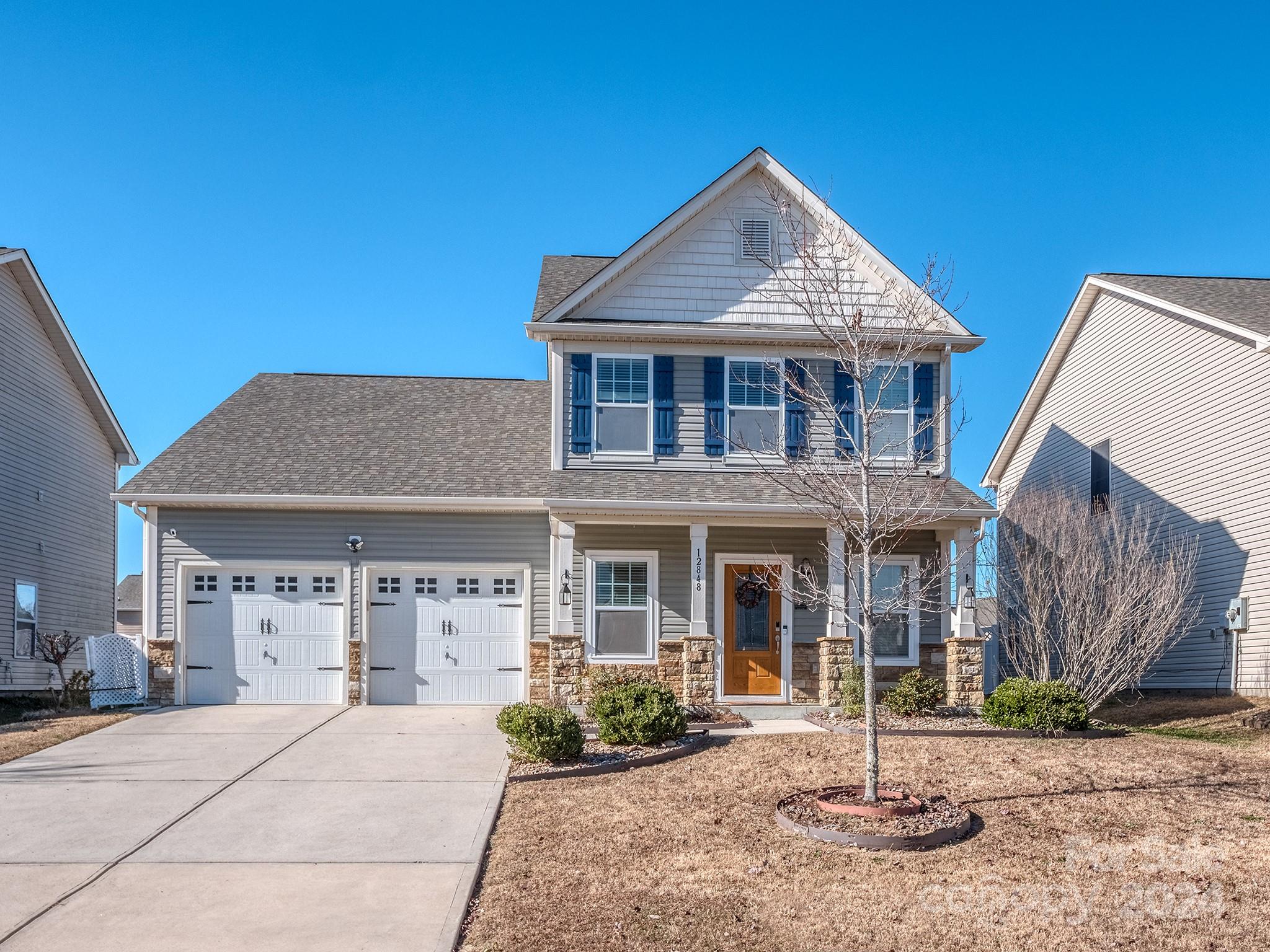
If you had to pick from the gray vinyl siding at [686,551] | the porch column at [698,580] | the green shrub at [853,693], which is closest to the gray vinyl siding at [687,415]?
the gray vinyl siding at [686,551]

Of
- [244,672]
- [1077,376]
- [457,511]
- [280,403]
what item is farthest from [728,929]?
[1077,376]

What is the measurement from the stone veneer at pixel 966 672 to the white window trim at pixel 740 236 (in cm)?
608

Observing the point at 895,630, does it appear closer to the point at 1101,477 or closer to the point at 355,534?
the point at 1101,477

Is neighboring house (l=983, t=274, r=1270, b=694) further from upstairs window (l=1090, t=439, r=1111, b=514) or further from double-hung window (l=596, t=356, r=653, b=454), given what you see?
double-hung window (l=596, t=356, r=653, b=454)

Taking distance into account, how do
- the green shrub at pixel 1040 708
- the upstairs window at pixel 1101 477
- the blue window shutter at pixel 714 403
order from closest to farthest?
the green shrub at pixel 1040 708 → the blue window shutter at pixel 714 403 → the upstairs window at pixel 1101 477

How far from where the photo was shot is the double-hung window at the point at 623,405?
50.4 ft

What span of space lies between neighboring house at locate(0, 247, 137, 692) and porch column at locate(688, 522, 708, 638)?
10.0 meters

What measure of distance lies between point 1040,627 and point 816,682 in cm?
313

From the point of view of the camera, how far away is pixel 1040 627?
1416cm

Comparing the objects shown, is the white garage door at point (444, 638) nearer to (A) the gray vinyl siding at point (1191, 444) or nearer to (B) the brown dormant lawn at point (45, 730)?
(B) the brown dormant lawn at point (45, 730)

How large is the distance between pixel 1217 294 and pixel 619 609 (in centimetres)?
1119

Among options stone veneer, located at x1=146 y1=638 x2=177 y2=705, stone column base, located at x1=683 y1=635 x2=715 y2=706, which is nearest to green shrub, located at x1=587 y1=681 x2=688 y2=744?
stone column base, located at x1=683 y1=635 x2=715 y2=706

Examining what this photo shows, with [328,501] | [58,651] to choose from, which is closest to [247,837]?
[328,501]

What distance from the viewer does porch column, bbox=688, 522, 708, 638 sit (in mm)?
14008
